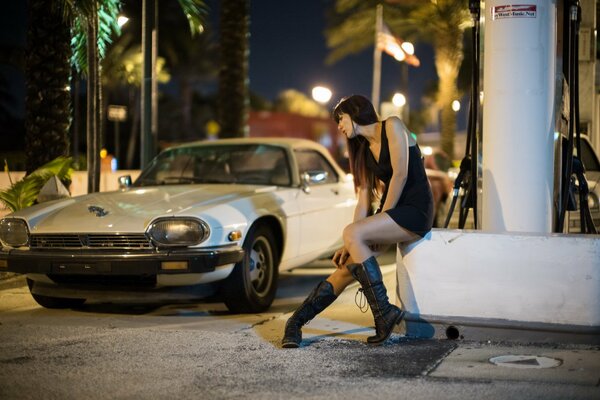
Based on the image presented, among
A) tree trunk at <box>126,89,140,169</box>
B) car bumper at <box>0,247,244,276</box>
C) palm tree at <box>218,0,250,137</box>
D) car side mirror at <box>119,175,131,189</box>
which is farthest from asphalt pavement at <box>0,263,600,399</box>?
tree trunk at <box>126,89,140,169</box>

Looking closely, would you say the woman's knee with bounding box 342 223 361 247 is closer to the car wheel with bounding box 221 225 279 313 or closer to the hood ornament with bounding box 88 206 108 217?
the car wheel with bounding box 221 225 279 313

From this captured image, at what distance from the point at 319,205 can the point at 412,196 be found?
2.80m

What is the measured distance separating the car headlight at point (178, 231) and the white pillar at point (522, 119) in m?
2.09

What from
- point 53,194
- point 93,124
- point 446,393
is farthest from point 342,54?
point 446,393

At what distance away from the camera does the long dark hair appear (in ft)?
19.6

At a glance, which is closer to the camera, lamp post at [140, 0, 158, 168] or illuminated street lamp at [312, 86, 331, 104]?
lamp post at [140, 0, 158, 168]

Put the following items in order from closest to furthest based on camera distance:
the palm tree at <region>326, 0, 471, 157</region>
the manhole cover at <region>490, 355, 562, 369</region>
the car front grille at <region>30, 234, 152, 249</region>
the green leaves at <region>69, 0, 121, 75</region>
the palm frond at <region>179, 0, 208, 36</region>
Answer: the manhole cover at <region>490, 355, 562, 369</region> < the car front grille at <region>30, 234, 152, 249</region> < the green leaves at <region>69, 0, 121, 75</region> < the palm frond at <region>179, 0, 208, 36</region> < the palm tree at <region>326, 0, 471, 157</region>

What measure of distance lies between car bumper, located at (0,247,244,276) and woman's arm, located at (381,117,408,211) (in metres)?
1.59

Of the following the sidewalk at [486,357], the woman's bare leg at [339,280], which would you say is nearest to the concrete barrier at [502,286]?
the sidewalk at [486,357]

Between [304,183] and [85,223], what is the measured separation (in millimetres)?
2289

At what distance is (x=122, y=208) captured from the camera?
23.9 ft

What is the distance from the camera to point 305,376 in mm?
5102

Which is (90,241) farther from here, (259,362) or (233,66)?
(233,66)

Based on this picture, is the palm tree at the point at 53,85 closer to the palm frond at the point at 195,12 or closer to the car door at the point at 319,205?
the palm frond at the point at 195,12
